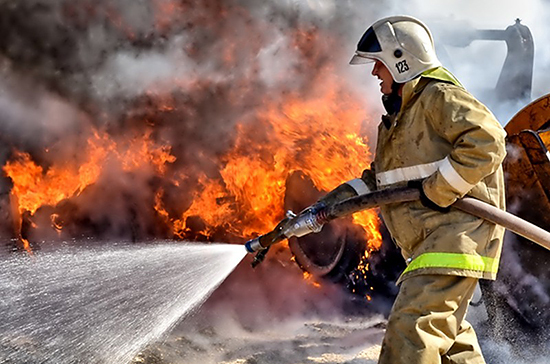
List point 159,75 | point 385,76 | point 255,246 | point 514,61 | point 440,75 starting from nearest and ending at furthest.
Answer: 1. point 440,75
2. point 385,76
3. point 255,246
4. point 159,75
5. point 514,61

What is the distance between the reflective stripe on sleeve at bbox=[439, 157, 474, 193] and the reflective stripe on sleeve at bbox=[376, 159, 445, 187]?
0.17 feet

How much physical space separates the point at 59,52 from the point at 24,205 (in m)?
1.42

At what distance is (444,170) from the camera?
112 inches

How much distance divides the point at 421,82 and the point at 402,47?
0.20m

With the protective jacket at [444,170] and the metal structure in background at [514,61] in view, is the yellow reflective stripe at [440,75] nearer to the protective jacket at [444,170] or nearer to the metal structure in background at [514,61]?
the protective jacket at [444,170]

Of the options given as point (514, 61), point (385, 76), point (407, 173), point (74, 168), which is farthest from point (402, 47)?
point (514, 61)

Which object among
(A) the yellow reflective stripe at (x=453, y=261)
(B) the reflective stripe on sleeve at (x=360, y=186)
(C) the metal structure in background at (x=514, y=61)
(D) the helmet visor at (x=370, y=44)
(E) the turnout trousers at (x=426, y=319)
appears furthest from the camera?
(C) the metal structure in background at (x=514, y=61)

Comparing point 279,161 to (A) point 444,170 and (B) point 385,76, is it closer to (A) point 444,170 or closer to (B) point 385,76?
(B) point 385,76

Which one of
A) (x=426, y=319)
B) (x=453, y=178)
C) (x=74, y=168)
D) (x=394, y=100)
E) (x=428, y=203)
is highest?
(x=394, y=100)

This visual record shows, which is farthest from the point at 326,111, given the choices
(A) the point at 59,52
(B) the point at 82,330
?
(B) the point at 82,330

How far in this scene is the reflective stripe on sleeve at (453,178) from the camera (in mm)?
2816

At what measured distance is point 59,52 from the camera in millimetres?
5590

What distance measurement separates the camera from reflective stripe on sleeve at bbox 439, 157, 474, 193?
2816mm

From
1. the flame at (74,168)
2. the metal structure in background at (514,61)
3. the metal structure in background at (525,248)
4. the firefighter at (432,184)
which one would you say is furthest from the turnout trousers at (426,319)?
the metal structure in background at (514,61)
